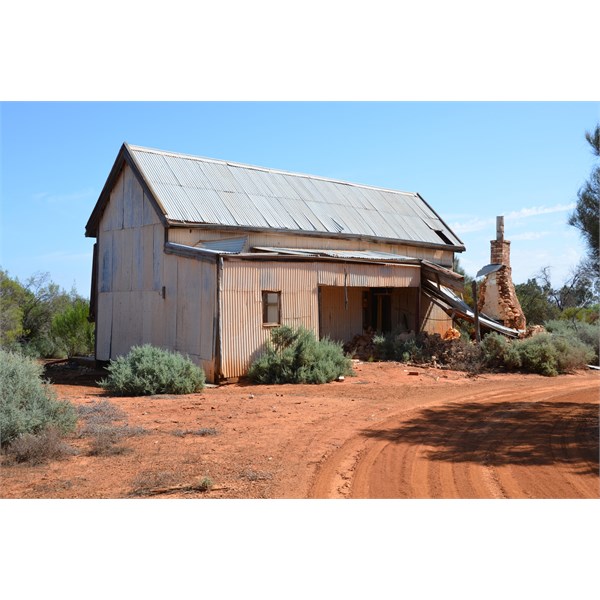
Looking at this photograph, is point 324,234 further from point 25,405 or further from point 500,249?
point 25,405

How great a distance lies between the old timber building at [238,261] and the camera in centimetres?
1591

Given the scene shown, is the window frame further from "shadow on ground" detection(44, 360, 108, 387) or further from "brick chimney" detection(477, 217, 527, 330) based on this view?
"brick chimney" detection(477, 217, 527, 330)

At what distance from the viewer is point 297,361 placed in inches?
619

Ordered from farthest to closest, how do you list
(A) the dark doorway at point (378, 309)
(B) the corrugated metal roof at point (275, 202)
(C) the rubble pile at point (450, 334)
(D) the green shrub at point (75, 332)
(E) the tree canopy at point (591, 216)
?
1. (D) the green shrub at point (75, 332)
2. (A) the dark doorway at point (378, 309)
3. (C) the rubble pile at point (450, 334)
4. (B) the corrugated metal roof at point (275, 202)
5. (E) the tree canopy at point (591, 216)

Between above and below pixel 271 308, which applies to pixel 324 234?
above

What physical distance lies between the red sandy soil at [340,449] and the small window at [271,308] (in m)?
2.89

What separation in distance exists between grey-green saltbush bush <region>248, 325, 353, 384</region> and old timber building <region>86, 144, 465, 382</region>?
40cm

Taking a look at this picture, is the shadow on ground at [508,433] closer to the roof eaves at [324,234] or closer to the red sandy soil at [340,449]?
the red sandy soil at [340,449]

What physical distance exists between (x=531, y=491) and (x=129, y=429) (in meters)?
5.69

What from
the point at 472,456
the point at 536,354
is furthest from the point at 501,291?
the point at 472,456

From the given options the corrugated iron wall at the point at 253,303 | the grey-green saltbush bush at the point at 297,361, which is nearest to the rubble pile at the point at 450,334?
the corrugated iron wall at the point at 253,303

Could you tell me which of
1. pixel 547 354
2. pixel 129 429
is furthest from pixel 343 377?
pixel 129 429

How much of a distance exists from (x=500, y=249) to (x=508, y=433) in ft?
45.3
